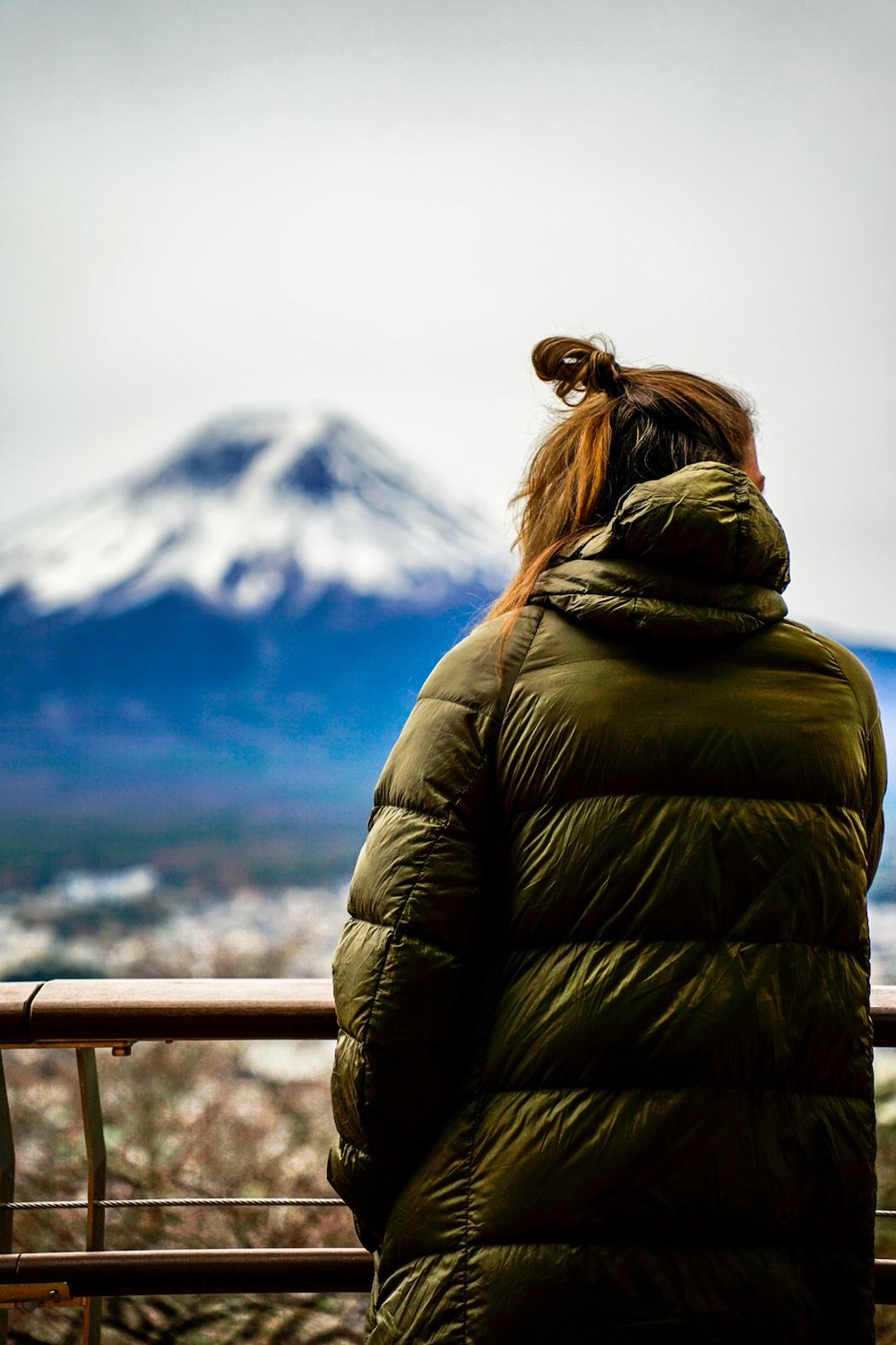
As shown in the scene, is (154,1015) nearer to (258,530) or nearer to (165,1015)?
(165,1015)

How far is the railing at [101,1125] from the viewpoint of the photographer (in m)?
1.06

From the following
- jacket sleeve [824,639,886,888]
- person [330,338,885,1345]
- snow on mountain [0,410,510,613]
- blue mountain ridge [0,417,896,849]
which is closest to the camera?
person [330,338,885,1345]

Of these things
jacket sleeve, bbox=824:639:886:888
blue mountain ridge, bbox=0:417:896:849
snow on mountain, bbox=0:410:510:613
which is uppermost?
snow on mountain, bbox=0:410:510:613

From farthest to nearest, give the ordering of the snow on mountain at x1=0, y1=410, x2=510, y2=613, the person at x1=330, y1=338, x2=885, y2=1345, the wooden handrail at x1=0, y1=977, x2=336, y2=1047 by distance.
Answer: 1. the snow on mountain at x1=0, y1=410, x2=510, y2=613
2. the wooden handrail at x1=0, y1=977, x2=336, y2=1047
3. the person at x1=330, y1=338, x2=885, y2=1345

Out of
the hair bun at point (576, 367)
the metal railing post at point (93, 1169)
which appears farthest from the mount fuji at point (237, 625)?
the hair bun at point (576, 367)

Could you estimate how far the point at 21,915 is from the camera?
29.7ft

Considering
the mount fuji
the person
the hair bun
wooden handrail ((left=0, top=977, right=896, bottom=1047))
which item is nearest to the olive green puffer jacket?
the person

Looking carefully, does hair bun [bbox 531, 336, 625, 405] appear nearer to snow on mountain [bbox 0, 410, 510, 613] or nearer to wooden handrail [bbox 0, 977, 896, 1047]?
wooden handrail [bbox 0, 977, 896, 1047]

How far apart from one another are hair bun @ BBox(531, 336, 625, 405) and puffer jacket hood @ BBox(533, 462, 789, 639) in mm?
166

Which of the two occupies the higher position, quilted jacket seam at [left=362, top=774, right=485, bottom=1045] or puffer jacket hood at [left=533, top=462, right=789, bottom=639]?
puffer jacket hood at [left=533, top=462, right=789, bottom=639]

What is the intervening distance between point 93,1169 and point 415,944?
707 millimetres

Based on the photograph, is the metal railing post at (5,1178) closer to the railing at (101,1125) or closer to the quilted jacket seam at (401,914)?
the railing at (101,1125)

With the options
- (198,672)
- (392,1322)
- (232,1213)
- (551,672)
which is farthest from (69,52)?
(198,672)

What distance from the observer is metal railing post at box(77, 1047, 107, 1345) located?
1150 mm
